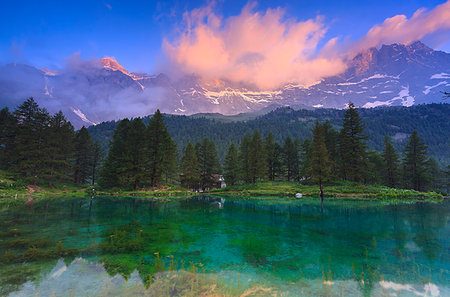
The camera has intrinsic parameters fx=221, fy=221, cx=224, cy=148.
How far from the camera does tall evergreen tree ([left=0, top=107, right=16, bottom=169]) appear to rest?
1738 inches

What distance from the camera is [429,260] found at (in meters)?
9.66

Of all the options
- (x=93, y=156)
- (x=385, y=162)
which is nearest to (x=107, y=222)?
(x=93, y=156)

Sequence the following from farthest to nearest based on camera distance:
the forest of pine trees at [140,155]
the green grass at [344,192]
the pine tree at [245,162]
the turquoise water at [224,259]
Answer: the pine tree at [245,162] → the forest of pine trees at [140,155] → the green grass at [344,192] → the turquoise water at [224,259]

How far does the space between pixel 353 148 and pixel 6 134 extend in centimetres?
7225

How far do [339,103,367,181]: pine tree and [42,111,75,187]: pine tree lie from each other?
190 ft

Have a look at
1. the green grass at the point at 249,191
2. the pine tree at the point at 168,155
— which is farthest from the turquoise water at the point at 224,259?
the pine tree at the point at 168,155

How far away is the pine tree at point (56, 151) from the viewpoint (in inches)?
1630

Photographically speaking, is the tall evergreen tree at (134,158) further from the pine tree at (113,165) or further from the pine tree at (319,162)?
the pine tree at (319,162)

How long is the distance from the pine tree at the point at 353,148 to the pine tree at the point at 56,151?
57.9 metres

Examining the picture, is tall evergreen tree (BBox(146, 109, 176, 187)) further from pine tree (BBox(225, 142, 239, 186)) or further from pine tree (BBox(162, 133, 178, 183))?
pine tree (BBox(225, 142, 239, 186))

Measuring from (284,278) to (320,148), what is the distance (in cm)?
4043

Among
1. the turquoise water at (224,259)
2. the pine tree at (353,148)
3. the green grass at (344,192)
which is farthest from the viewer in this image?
the pine tree at (353,148)

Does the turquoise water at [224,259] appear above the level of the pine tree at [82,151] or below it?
below

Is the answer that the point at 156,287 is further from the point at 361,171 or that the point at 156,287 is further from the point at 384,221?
the point at 361,171
